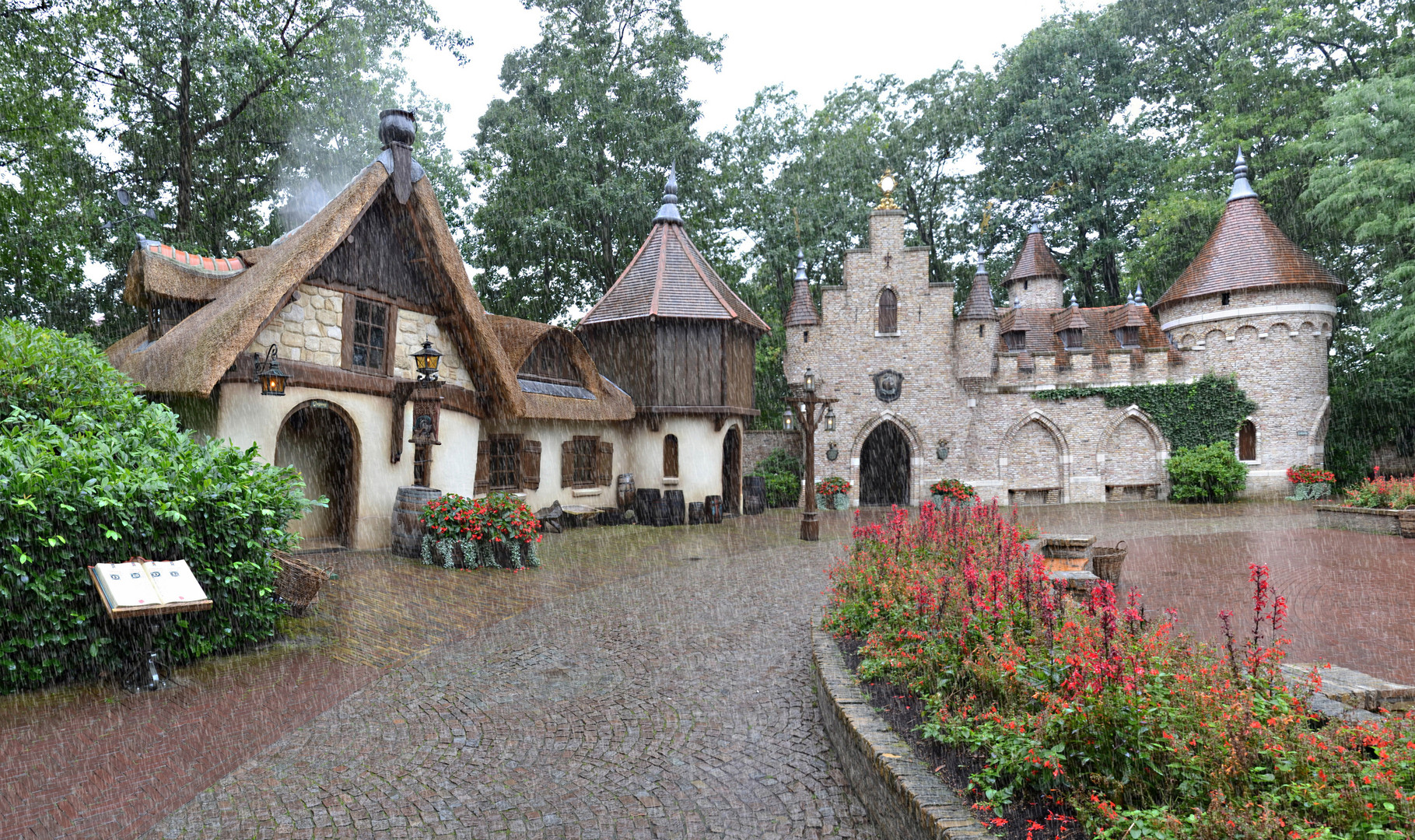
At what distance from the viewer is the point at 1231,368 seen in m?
23.2

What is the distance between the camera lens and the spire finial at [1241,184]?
24078mm

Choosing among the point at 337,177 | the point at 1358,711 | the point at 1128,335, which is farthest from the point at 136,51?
the point at 1128,335

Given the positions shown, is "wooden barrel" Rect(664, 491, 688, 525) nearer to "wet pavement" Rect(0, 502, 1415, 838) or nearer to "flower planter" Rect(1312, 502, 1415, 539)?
"wet pavement" Rect(0, 502, 1415, 838)

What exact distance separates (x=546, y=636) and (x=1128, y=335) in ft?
78.9

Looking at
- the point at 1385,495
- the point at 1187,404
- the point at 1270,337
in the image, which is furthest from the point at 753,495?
the point at 1270,337

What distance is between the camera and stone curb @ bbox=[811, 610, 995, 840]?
10.8 feet

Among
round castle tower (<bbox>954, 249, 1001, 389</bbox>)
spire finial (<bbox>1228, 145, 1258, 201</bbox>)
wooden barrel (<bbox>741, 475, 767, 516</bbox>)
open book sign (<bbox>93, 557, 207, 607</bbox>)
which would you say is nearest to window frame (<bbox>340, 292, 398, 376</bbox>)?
open book sign (<bbox>93, 557, 207, 607</bbox>)

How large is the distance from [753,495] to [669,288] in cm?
668

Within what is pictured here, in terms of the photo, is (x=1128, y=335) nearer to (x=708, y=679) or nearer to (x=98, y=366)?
(x=708, y=679)

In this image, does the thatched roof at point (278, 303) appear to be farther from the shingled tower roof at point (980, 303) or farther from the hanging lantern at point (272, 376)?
the shingled tower roof at point (980, 303)

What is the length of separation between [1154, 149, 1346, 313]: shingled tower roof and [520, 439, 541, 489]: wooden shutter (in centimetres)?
2143

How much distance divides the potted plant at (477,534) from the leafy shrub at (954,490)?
1445cm

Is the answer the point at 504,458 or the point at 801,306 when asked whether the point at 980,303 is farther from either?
the point at 504,458

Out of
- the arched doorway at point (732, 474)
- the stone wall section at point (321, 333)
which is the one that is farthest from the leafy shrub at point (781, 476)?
the stone wall section at point (321, 333)
